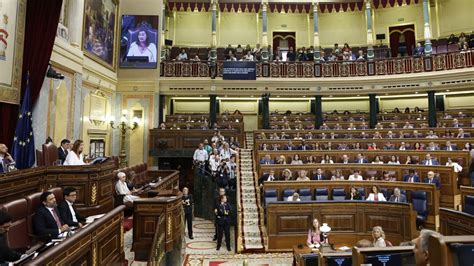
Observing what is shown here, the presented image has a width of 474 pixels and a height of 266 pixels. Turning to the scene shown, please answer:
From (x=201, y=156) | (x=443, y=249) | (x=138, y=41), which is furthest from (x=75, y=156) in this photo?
(x=138, y=41)

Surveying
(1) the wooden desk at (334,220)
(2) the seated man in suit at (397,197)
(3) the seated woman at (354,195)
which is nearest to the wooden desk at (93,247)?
(1) the wooden desk at (334,220)

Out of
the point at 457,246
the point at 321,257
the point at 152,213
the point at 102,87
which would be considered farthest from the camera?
the point at 102,87

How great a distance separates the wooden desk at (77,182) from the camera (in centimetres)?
434

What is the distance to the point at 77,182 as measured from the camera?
4953 mm

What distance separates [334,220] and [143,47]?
10419 millimetres

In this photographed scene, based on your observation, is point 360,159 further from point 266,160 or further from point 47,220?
point 47,220

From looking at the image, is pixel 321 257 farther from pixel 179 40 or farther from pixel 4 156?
pixel 179 40

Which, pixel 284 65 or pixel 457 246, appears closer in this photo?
Result: pixel 457 246

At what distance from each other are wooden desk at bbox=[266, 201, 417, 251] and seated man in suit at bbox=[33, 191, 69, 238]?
4035mm

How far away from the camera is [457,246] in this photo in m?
1.38

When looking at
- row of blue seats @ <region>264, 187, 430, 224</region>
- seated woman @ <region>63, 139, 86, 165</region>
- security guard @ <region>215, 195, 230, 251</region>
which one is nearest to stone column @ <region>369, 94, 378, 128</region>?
row of blue seats @ <region>264, 187, 430, 224</region>

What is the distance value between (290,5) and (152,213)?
14.8 m

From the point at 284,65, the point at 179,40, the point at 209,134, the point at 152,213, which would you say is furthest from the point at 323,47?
the point at 152,213

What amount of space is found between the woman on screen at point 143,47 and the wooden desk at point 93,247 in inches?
435
